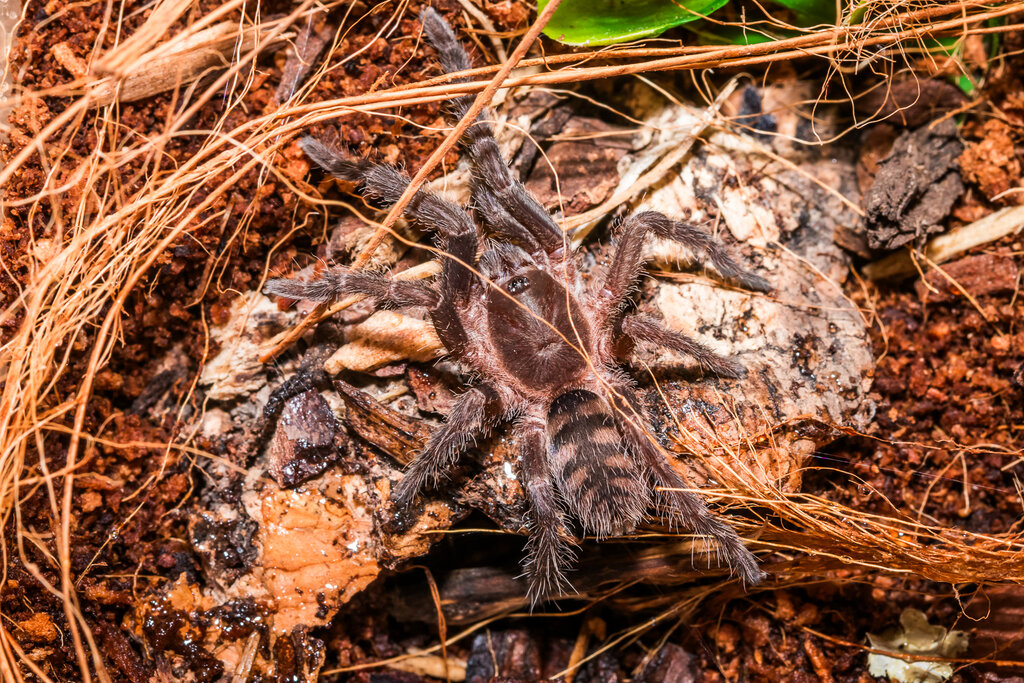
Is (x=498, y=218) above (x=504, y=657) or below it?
above

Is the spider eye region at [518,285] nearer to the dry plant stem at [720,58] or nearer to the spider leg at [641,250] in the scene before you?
the spider leg at [641,250]

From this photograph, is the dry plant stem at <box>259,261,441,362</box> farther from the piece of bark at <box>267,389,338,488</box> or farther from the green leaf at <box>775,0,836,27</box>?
the green leaf at <box>775,0,836,27</box>

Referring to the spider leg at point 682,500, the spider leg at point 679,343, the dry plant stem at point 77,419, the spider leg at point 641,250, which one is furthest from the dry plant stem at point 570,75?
the spider leg at point 682,500

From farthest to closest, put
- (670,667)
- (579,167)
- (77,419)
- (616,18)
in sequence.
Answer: (579,167) → (670,667) → (616,18) → (77,419)

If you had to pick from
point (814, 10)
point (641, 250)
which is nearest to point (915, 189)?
point (814, 10)

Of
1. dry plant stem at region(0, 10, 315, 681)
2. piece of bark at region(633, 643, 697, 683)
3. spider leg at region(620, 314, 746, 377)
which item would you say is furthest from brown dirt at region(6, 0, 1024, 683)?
spider leg at region(620, 314, 746, 377)

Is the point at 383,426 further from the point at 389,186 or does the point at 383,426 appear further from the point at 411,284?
the point at 389,186
